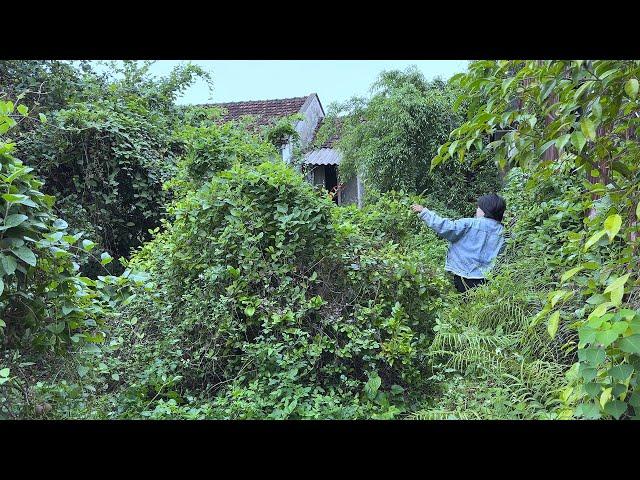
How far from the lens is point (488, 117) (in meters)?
1.95

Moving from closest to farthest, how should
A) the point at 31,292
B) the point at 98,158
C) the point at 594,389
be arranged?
the point at 594,389
the point at 31,292
the point at 98,158

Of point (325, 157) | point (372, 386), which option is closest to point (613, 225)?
point (372, 386)

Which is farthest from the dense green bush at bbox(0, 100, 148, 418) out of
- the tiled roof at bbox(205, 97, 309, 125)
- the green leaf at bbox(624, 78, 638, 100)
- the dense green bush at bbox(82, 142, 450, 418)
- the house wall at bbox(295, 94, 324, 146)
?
the house wall at bbox(295, 94, 324, 146)

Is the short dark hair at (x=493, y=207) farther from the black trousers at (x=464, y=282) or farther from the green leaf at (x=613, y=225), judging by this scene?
the green leaf at (x=613, y=225)

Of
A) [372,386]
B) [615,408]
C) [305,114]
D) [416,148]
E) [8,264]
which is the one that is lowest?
[372,386]

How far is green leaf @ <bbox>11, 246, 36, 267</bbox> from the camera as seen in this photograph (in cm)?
180

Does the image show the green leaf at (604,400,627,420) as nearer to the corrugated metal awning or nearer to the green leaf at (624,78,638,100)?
the green leaf at (624,78,638,100)

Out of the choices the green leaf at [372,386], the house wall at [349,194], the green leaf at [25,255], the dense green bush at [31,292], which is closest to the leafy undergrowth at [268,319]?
the green leaf at [372,386]

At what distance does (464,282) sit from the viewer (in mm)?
4188

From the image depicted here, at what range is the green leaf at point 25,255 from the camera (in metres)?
1.80

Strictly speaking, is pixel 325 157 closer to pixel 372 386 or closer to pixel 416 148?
pixel 416 148

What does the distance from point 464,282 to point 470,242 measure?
36 centimetres
